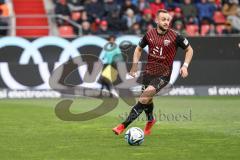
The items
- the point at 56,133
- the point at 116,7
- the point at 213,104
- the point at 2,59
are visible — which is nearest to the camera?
the point at 56,133

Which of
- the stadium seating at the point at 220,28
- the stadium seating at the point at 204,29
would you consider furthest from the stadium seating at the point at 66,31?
the stadium seating at the point at 220,28

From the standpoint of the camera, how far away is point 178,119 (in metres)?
18.0

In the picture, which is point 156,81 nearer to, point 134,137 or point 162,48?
point 162,48

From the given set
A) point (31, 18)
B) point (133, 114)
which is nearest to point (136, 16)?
point (31, 18)

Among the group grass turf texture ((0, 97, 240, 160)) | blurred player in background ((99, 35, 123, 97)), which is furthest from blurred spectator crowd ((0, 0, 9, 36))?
grass turf texture ((0, 97, 240, 160))

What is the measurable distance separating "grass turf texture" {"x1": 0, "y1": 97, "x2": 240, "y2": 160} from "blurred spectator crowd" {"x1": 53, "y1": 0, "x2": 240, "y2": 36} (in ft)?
24.3

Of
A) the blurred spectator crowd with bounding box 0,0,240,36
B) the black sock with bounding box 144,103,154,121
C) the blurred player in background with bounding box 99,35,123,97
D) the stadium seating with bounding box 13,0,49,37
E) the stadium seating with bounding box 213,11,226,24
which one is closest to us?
the black sock with bounding box 144,103,154,121

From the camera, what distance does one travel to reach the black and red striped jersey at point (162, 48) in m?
13.7

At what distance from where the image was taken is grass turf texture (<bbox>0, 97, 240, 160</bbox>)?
11.5m

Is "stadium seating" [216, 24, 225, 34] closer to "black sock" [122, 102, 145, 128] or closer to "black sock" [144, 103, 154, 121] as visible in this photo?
"black sock" [144, 103, 154, 121]

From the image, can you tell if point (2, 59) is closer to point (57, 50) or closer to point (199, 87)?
point (57, 50)

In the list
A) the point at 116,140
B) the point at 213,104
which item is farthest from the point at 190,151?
the point at 213,104

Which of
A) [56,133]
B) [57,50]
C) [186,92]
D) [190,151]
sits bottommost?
[186,92]

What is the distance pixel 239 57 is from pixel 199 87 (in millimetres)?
1871
